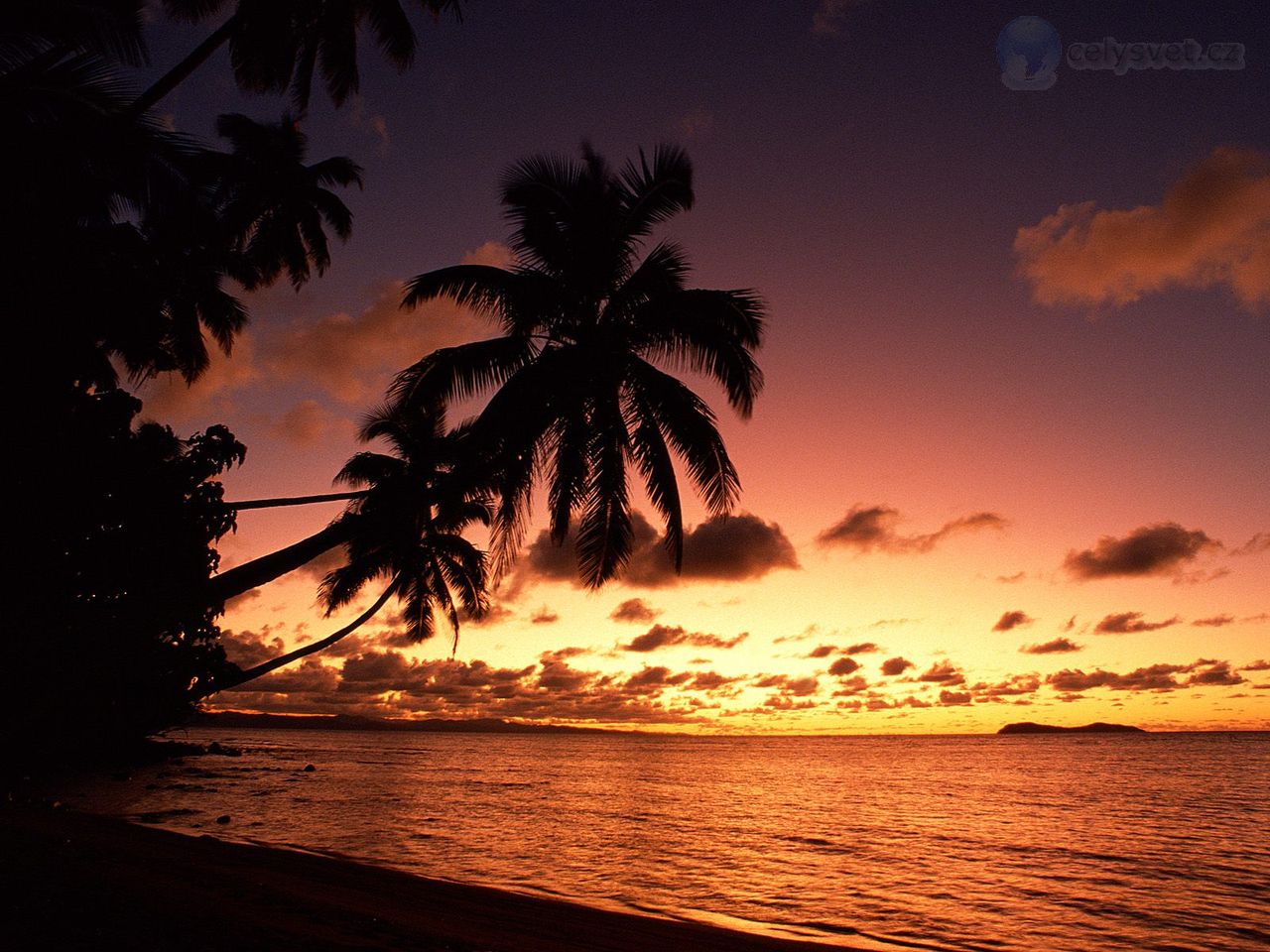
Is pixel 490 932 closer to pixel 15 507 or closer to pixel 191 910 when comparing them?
pixel 191 910

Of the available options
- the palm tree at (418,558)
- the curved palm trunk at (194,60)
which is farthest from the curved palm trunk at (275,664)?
the curved palm trunk at (194,60)

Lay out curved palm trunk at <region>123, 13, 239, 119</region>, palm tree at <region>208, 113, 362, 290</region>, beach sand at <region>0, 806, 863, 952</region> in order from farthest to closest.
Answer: palm tree at <region>208, 113, 362, 290</region> → curved palm trunk at <region>123, 13, 239, 119</region> → beach sand at <region>0, 806, 863, 952</region>

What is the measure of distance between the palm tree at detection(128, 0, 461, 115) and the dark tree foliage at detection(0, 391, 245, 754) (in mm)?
5939

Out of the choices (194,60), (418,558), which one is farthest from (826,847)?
(194,60)

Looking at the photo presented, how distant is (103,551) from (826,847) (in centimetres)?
1790

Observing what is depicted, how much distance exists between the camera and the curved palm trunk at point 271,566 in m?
7.00

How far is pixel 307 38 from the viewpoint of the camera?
45.0 feet

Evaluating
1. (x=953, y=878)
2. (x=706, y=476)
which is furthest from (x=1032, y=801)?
(x=706, y=476)

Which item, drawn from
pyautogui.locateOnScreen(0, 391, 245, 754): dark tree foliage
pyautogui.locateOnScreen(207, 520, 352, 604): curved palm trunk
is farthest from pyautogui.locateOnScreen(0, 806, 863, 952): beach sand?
pyautogui.locateOnScreen(207, 520, 352, 604): curved palm trunk

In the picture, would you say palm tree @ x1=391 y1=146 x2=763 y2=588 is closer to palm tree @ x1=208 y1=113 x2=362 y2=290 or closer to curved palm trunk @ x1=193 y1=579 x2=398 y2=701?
curved palm trunk @ x1=193 y1=579 x2=398 y2=701

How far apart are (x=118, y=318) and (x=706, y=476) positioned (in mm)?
8682

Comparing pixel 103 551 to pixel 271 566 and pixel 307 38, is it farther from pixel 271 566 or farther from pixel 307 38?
pixel 307 38

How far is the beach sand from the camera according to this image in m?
6.04

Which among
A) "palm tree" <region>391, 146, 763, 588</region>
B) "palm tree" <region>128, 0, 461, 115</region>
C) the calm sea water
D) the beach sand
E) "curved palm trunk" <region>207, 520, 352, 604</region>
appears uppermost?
"palm tree" <region>128, 0, 461, 115</region>
